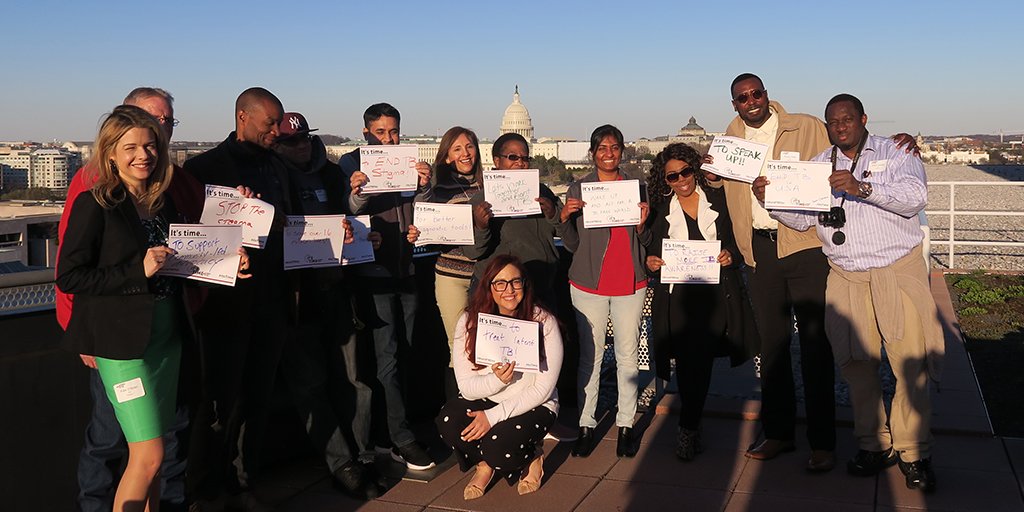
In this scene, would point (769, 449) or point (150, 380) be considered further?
point (769, 449)

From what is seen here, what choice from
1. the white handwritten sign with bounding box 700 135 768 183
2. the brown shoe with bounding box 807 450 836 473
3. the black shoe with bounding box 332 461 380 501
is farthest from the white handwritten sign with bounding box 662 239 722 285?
the black shoe with bounding box 332 461 380 501

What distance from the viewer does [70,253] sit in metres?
3.88

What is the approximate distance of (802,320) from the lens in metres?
5.75

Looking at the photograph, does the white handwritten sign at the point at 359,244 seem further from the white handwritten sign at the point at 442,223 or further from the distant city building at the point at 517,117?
the distant city building at the point at 517,117

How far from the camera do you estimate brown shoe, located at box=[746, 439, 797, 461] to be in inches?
236

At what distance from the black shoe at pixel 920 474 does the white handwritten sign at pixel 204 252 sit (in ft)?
11.9

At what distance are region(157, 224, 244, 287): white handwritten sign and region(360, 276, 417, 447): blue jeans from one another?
158cm

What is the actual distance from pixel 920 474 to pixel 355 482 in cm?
302

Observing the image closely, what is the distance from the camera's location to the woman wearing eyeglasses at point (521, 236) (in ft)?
19.8

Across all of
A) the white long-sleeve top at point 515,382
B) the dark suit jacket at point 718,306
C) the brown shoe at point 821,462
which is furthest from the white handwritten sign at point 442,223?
the brown shoe at point 821,462

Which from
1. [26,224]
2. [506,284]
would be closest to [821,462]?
[506,284]

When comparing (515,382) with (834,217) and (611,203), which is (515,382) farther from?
(834,217)

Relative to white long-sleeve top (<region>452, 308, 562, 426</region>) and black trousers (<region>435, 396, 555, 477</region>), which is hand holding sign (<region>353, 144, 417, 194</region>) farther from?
black trousers (<region>435, 396, 555, 477</region>)

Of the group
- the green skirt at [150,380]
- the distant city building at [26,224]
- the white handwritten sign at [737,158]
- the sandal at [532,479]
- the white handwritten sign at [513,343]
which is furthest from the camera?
the distant city building at [26,224]
